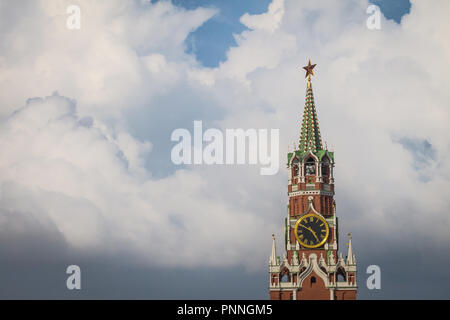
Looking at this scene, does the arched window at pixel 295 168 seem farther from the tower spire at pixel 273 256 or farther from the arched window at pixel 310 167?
the tower spire at pixel 273 256

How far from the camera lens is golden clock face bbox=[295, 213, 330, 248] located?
565 ft

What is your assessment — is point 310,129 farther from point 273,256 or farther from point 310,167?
point 273,256

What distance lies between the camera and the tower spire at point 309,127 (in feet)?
589

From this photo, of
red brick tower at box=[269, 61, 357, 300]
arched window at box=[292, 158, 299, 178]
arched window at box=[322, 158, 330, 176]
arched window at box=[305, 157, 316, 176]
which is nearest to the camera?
red brick tower at box=[269, 61, 357, 300]

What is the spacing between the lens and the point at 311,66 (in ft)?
598

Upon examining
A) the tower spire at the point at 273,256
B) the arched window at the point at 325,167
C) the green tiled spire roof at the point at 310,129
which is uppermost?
the green tiled spire roof at the point at 310,129

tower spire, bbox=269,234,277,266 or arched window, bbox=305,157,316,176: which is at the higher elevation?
arched window, bbox=305,157,316,176

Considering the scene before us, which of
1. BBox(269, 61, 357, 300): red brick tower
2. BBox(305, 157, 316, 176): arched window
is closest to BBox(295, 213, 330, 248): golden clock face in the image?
BBox(269, 61, 357, 300): red brick tower

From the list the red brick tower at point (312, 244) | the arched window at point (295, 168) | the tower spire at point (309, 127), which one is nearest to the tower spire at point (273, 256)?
the red brick tower at point (312, 244)

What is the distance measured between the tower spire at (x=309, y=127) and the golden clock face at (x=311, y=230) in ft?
49.3

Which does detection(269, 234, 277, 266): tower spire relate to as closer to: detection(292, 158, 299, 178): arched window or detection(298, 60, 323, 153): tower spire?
detection(292, 158, 299, 178): arched window
